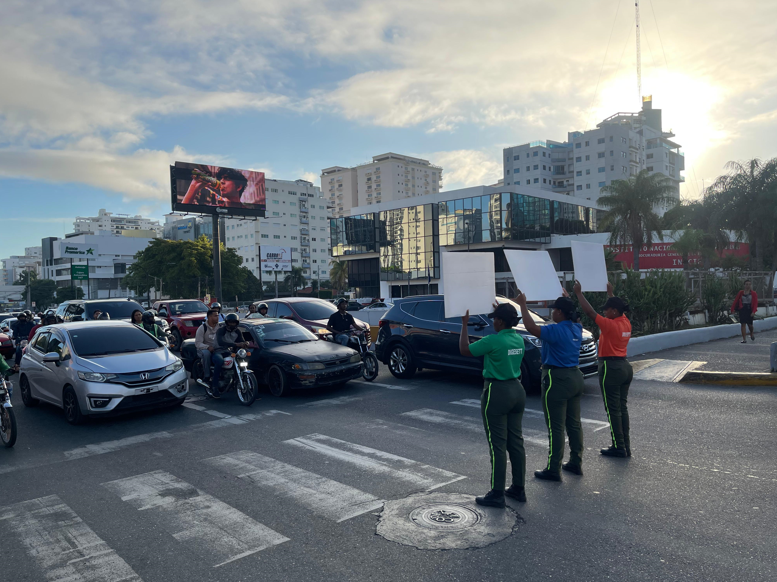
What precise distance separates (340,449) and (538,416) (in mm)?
→ 3170

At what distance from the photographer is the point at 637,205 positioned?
46.9m

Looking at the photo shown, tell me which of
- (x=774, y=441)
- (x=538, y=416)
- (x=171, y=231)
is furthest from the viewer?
(x=171, y=231)

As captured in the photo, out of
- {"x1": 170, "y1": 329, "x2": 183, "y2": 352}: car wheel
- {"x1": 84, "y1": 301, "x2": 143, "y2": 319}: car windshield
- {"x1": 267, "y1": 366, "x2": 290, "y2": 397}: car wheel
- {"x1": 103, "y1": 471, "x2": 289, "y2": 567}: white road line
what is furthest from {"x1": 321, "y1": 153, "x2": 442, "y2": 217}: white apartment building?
{"x1": 103, "y1": 471, "x2": 289, "y2": 567}: white road line

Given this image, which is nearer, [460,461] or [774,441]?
[460,461]

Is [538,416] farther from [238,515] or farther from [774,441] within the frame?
[238,515]

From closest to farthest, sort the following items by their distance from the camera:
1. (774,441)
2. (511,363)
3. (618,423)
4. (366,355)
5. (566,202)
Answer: (511,363), (618,423), (774,441), (366,355), (566,202)

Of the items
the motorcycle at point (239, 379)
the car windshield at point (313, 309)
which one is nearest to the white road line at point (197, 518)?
the motorcycle at point (239, 379)

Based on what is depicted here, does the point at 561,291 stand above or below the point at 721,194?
below

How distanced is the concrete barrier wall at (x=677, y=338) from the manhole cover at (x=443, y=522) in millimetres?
11114

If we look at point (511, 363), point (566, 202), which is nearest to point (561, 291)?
point (511, 363)

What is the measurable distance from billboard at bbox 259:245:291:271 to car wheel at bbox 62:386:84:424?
51.1 m

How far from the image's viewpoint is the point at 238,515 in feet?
16.2

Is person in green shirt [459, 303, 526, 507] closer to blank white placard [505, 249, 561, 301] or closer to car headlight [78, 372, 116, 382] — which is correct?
blank white placard [505, 249, 561, 301]

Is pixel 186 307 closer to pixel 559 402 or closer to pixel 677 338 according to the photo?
pixel 677 338
